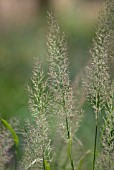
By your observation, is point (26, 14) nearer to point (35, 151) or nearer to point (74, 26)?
point (74, 26)

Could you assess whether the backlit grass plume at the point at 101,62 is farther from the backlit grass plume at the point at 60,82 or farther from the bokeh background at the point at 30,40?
the bokeh background at the point at 30,40

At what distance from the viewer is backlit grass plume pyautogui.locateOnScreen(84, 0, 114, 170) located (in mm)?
706

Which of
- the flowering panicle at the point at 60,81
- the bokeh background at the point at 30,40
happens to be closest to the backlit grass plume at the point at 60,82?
the flowering panicle at the point at 60,81

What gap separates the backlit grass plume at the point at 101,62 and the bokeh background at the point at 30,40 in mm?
439

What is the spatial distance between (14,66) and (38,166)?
1210 mm

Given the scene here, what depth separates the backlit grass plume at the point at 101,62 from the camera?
2.31ft

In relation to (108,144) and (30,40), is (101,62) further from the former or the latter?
(30,40)

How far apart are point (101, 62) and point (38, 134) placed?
11 cm

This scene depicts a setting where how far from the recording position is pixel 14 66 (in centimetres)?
192

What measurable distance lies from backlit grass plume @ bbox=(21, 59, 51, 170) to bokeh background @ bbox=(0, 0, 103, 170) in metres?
0.44

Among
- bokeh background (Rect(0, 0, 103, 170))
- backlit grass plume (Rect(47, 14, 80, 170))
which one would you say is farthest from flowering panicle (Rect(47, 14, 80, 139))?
bokeh background (Rect(0, 0, 103, 170))

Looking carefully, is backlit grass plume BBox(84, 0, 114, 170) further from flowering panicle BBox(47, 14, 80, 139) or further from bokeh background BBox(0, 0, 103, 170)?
bokeh background BBox(0, 0, 103, 170)

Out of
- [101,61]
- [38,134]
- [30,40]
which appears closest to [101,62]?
[101,61]

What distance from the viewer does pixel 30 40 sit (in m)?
2.13
